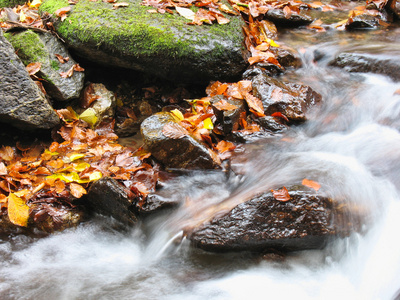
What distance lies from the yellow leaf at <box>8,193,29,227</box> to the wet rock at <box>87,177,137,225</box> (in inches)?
24.1

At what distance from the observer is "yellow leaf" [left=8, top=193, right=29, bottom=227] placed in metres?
2.92

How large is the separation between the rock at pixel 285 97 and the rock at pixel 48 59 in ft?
8.39

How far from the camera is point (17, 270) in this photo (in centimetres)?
273

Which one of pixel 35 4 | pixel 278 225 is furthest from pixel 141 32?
pixel 278 225

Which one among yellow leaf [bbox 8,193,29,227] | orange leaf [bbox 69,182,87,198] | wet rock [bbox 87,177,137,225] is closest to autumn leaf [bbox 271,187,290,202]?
wet rock [bbox 87,177,137,225]

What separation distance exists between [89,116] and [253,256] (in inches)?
114

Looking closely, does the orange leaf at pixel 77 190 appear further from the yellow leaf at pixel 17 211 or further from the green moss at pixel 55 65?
the green moss at pixel 55 65

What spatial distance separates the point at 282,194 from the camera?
2.61 metres

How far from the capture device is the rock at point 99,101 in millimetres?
4383

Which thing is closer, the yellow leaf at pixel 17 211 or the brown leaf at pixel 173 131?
the yellow leaf at pixel 17 211

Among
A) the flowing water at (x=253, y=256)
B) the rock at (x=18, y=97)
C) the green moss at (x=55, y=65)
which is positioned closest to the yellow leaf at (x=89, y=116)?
the rock at (x=18, y=97)

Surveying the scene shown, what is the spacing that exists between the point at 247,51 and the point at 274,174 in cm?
218

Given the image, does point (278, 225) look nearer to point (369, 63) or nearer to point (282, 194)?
point (282, 194)

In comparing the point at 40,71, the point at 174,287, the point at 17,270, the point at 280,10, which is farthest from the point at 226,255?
the point at 280,10
